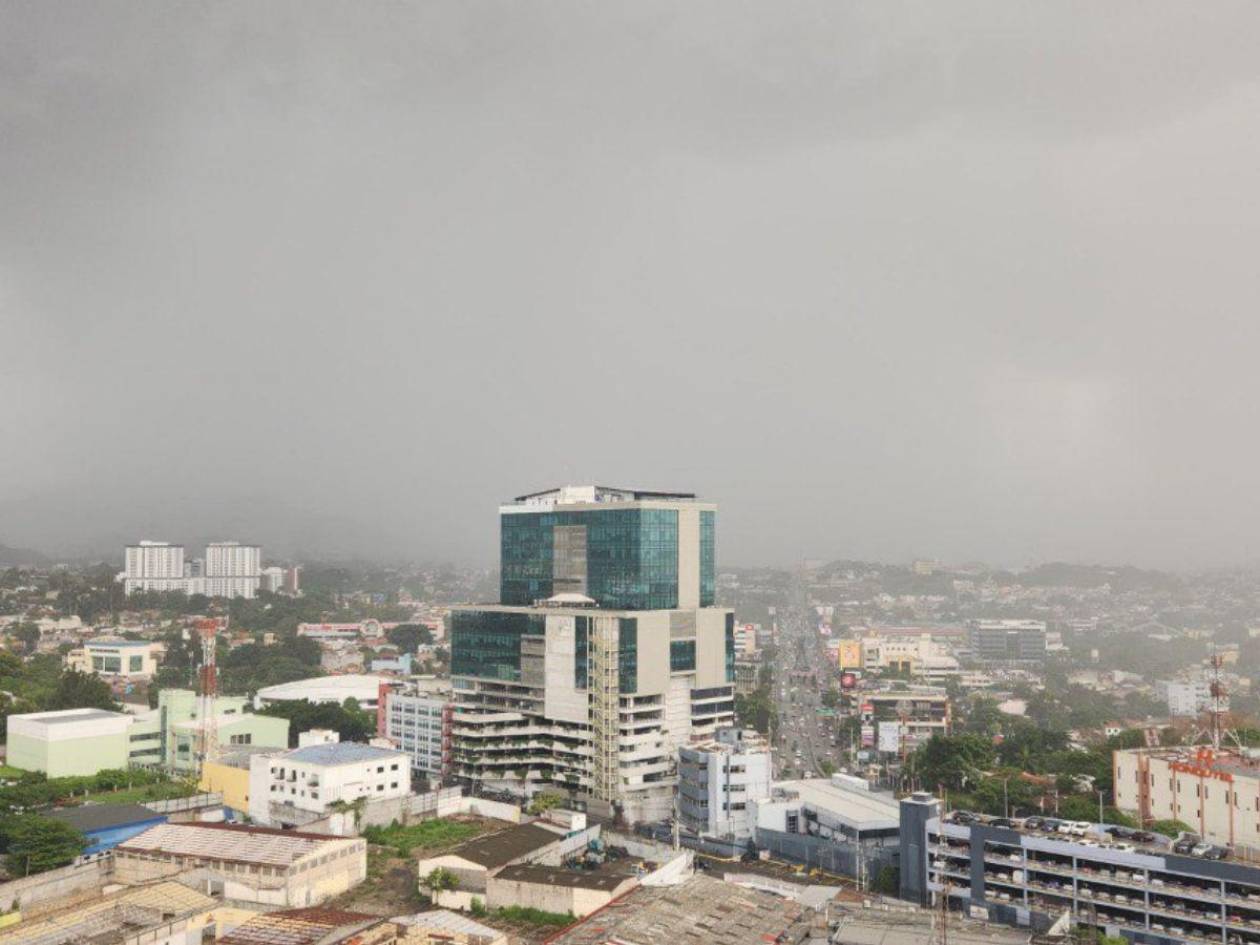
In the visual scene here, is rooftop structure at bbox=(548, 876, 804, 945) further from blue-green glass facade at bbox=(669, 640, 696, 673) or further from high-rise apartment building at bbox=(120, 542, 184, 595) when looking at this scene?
high-rise apartment building at bbox=(120, 542, 184, 595)

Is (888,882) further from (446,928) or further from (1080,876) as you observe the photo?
(446,928)

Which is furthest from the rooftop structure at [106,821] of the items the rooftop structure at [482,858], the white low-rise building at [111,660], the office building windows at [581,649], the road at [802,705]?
the white low-rise building at [111,660]

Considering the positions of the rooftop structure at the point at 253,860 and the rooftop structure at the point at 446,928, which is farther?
the rooftop structure at the point at 253,860

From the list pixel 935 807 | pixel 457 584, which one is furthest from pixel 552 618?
pixel 457 584

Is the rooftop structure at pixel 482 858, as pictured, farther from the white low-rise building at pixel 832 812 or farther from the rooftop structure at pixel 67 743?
the rooftop structure at pixel 67 743

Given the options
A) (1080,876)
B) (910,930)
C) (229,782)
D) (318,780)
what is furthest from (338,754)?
(1080,876)

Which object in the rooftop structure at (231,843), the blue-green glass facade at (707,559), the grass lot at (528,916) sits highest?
the blue-green glass facade at (707,559)

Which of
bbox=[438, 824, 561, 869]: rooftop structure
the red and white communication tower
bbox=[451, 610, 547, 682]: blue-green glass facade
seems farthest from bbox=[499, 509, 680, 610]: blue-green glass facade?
the red and white communication tower
